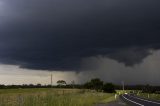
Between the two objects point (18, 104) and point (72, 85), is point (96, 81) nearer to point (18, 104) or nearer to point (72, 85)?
point (72, 85)

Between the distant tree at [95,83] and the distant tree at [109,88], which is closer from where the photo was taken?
the distant tree at [109,88]

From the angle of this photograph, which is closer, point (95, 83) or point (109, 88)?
point (109, 88)

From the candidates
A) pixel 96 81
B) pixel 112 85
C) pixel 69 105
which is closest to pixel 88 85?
pixel 96 81

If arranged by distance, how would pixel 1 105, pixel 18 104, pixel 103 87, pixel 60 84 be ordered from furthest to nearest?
pixel 103 87
pixel 60 84
pixel 18 104
pixel 1 105

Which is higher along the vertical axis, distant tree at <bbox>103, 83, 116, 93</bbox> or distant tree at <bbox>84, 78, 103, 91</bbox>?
distant tree at <bbox>84, 78, 103, 91</bbox>

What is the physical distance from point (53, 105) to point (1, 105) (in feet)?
27.3

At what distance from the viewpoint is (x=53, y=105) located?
3075cm

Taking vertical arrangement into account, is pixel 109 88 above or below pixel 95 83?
below

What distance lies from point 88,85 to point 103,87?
16.4 m

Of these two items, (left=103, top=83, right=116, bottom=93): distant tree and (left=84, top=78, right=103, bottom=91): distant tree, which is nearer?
(left=103, top=83, right=116, bottom=93): distant tree

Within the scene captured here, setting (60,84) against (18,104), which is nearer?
(18,104)

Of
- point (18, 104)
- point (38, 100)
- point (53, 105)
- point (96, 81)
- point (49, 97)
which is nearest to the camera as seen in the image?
point (18, 104)

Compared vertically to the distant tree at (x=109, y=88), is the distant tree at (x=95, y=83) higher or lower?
higher

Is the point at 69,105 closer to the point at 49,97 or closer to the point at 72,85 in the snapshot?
the point at 49,97
